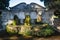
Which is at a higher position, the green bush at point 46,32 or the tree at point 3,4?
the tree at point 3,4

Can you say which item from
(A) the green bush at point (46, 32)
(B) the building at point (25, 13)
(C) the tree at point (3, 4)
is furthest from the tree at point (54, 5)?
(A) the green bush at point (46, 32)

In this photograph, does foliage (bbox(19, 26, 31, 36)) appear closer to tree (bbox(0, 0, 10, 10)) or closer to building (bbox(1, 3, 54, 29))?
building (bbox(1, 3, 54, 29))

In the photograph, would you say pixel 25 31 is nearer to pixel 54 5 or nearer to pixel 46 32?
pixel 46 32

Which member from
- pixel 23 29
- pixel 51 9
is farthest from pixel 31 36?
pixel 51 9

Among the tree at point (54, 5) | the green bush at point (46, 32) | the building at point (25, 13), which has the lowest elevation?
the green bush at point (46, 32)

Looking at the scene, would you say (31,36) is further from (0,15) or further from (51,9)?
(51,9)

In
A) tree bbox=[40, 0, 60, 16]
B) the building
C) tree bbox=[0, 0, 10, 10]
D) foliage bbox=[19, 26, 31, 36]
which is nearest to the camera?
foliage bbox=[19, 26, 31, 36]

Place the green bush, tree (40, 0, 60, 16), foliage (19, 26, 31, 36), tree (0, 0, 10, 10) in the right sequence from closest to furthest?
the green bush
foliage (19, 26, 31, 36)
tree (40, 0, 60, 16)
tree (0, 0, 10, 10)

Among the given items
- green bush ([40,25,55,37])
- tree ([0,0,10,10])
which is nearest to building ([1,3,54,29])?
tree ([0,0,10,10])

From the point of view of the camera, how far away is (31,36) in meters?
15.5

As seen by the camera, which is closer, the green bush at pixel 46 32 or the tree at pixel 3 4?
the green bush at pixel 46 32

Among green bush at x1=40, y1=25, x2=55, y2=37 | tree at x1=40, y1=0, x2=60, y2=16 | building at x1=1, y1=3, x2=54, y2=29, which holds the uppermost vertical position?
tree at x1=40, y1=0, x2=60, y2=16

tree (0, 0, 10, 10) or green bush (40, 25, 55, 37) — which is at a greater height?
tree (0, 0, 10, 10)

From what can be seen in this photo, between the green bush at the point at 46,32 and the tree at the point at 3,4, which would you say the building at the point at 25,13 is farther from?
the green bush at the point at 46,32
